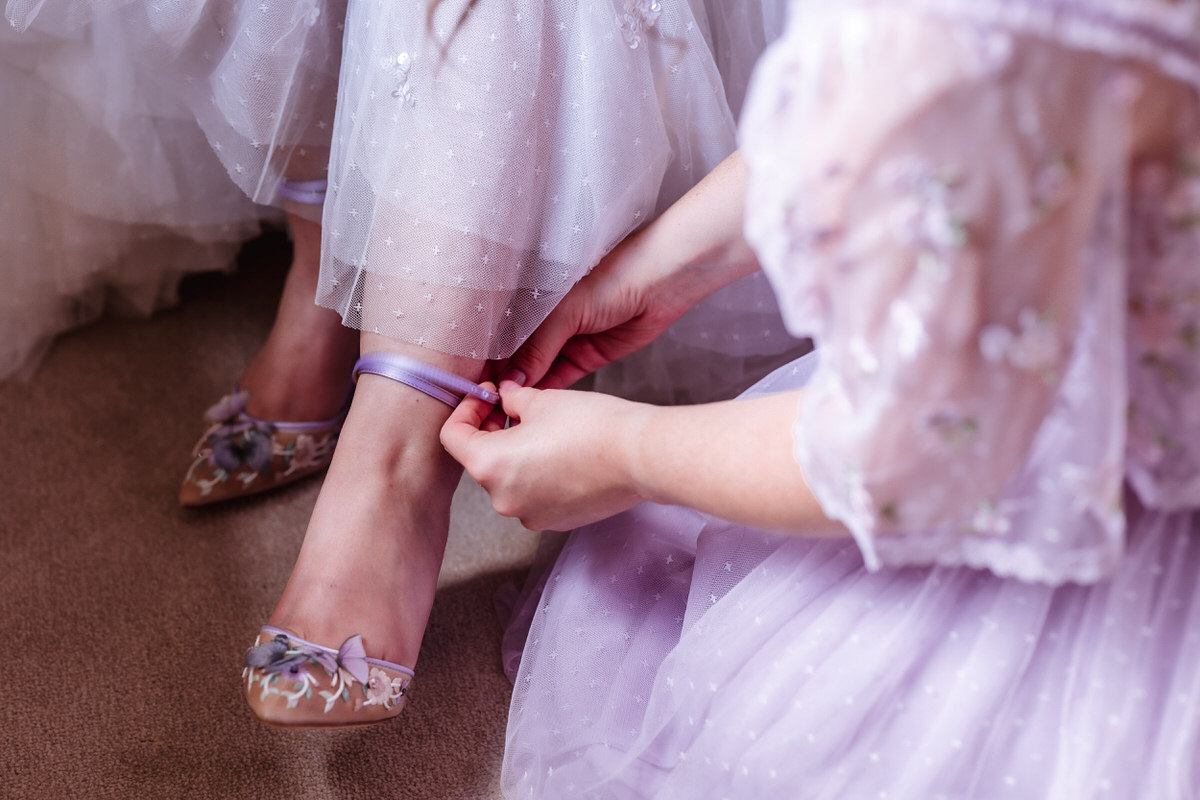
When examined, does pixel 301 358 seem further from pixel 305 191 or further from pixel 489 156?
pixel 489 156

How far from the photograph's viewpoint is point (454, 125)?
64 cm

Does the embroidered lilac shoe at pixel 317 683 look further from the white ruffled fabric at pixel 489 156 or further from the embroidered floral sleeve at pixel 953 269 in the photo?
the embroidered floral sleeve at pixel 953 269

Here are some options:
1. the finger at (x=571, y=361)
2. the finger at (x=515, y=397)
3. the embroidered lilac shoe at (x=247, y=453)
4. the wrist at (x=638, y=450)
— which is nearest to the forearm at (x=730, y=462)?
the wrist at (x=638, y=450)

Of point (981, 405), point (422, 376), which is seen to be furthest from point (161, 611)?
point (981, 405)

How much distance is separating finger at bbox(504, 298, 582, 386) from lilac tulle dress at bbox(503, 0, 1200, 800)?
28 cm

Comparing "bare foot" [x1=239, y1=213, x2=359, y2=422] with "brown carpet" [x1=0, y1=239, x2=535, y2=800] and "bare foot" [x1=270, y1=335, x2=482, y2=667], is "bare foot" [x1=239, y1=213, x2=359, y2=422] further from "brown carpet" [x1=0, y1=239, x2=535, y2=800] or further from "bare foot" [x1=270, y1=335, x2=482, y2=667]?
"bare foot" [x1=270, y1=335, x2=482, y2=667]

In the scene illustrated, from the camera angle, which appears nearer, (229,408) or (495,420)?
(495,420)

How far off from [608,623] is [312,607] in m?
0.22

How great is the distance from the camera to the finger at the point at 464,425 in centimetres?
66

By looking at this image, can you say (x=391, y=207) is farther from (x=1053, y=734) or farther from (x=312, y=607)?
(x=1053, y=734)

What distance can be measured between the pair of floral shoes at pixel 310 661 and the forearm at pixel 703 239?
170 mm

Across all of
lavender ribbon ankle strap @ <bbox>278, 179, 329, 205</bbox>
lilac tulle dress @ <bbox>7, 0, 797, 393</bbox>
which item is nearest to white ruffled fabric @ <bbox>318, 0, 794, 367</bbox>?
lilac tulle dress @ <bbox>7, 0, 797, 393</bbox>

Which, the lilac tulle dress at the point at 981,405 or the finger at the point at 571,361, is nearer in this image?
the lilac tulle dress at the point at 981,405

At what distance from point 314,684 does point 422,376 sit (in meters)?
0.23
